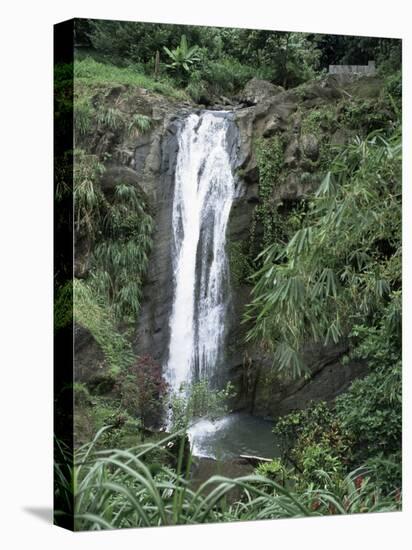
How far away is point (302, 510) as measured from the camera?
8.17 m

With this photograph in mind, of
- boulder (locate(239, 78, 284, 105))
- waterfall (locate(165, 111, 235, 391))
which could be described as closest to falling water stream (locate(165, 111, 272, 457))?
waterfall (locate(165, 111, 235, 391))

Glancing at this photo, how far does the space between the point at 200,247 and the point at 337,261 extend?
3.44 ft

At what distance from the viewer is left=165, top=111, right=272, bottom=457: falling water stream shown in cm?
800

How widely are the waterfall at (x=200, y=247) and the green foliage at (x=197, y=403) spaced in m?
0.07

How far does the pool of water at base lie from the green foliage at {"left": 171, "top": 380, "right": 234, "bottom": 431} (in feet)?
0.18

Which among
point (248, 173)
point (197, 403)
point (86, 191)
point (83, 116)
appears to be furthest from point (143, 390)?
point (83, 116)

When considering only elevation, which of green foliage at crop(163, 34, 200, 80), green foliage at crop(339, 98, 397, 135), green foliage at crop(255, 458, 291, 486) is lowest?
green foliage at crop(255, 458, 291, 486)

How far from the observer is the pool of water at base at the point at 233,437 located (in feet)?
26.1

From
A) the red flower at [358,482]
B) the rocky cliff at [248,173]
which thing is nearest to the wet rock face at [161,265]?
the rocky cliff at [248,173]

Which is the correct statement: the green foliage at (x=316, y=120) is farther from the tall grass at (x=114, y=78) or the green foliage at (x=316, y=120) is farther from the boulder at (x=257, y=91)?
the tall grass at (x=114, y=78)

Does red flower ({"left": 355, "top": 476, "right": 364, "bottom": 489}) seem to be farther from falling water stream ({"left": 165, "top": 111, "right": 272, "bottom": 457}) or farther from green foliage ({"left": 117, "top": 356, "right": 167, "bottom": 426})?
green foliage ({"left": 117, "top": 356, "right": 167, "bottom": 426})

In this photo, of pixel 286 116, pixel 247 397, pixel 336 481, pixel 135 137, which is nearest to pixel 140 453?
pixel 247 397

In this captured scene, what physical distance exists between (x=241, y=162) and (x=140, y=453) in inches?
83.6

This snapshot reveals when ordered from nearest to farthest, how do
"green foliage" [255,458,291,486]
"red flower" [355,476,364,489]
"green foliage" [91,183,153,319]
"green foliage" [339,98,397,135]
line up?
"green foliage" [91,183,153,319]
"green foliage" [255,458,291,486]
"red flower" [355,476,364,489]
"green foliage" [339,98,397,135]
